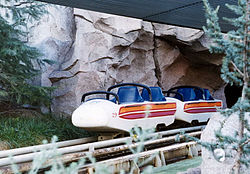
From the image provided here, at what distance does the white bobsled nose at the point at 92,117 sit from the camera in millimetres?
4969

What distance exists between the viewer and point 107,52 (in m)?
8.23

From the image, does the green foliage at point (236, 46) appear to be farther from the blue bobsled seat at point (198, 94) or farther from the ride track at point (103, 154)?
the blue bobsled seat at point (198, 94)

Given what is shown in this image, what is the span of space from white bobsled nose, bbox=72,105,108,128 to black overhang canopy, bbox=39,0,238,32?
193 cm

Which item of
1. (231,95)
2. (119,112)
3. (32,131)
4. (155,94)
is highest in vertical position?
(155,94)

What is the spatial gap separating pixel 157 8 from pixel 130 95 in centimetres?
176

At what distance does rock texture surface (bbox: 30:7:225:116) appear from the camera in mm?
8023

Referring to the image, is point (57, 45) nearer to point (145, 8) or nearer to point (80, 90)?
point (80, 90)

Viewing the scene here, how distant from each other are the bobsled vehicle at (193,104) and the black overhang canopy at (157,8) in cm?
171

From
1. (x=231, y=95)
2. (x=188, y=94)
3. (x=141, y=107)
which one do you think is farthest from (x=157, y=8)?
(x=231, y=95)

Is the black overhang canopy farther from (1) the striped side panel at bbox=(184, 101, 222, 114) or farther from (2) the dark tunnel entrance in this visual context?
(2) the dark tunnel entrance

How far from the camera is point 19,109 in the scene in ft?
25.2

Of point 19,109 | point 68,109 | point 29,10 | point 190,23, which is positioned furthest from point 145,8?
point 19,109

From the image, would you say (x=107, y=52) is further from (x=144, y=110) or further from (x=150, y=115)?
(x=144, y=110)

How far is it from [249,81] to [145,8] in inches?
172
